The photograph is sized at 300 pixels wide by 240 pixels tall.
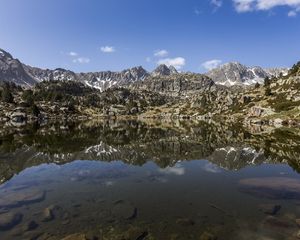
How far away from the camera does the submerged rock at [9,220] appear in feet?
73.7

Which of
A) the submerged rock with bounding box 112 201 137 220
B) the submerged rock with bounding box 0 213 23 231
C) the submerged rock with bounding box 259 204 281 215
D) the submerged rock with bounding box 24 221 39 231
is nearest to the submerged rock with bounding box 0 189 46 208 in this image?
the submerged rock with bounding box 0 213 23 231

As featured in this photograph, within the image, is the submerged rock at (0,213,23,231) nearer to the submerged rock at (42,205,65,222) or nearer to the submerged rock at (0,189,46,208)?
the submerged rock at (42,205,65,222)

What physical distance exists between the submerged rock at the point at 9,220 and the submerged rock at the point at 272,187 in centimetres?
2176

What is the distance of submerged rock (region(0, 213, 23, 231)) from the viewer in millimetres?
22453

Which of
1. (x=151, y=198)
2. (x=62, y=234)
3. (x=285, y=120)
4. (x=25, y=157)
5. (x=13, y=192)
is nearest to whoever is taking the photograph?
(x=62, y=234)

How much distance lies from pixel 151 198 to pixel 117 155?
3287 centimetres

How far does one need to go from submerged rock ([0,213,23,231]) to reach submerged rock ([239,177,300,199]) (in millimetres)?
21756

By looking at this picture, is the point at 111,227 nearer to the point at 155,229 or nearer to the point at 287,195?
the point at 155,229

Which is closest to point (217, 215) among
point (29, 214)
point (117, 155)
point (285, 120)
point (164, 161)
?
point (29, 214)

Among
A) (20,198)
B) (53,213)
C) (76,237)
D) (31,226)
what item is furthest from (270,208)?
(20,198)

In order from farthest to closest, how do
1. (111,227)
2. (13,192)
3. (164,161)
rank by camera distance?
(164,161)
(13,192)
(111,227)

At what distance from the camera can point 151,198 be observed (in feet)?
96.2

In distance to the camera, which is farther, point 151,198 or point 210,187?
point 210,187

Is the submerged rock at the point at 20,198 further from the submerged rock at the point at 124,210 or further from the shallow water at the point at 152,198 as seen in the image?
the submerged rock at the point at 124,210
